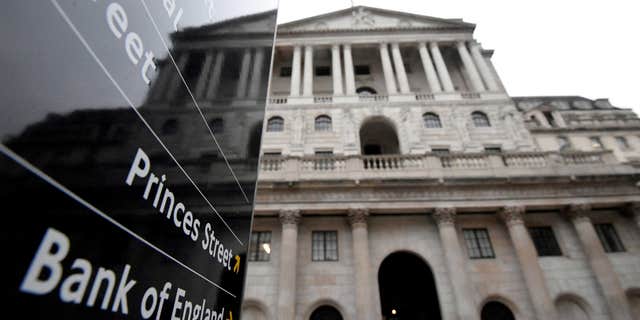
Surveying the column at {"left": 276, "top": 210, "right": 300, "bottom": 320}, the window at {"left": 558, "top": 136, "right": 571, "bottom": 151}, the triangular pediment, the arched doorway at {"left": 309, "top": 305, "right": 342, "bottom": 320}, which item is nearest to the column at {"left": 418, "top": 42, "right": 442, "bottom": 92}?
the triangular pediment

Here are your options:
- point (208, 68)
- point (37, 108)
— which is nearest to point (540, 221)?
point (208, 68)

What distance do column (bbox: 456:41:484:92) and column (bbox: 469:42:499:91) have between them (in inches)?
20.7

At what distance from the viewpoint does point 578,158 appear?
1568 cm

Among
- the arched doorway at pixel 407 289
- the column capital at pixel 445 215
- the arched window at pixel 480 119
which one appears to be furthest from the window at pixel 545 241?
the arched window at pixel 480 119

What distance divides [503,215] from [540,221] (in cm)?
254

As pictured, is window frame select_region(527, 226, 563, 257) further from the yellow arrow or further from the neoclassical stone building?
the yellow arrow

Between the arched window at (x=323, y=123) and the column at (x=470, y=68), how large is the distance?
11.1 m

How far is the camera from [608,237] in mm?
14469

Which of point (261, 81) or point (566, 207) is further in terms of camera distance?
point (566, 207)

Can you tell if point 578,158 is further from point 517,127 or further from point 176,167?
point 176,167

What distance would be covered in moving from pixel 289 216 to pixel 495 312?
9.85 m

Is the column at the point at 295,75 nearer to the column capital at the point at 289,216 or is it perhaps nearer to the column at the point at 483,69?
the column capital at the point at 289,216

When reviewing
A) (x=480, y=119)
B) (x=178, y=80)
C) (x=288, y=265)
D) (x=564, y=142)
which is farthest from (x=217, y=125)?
(x=564, y=142)

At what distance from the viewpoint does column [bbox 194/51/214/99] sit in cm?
223
